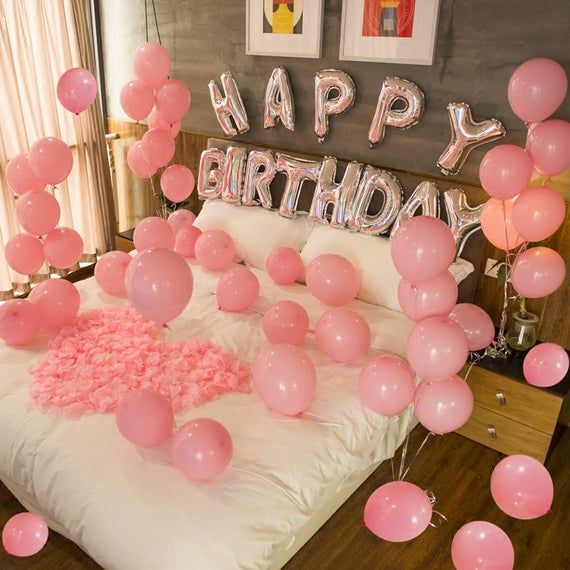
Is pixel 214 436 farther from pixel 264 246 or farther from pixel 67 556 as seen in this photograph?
pixel 264 246

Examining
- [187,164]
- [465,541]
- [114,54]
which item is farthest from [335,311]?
[114,54]

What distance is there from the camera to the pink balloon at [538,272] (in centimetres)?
212

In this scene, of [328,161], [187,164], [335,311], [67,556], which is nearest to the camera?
[67,556]

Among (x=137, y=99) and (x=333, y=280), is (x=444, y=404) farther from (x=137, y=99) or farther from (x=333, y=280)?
(x=137, y=99)

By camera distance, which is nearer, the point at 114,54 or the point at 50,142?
the point at 50,142

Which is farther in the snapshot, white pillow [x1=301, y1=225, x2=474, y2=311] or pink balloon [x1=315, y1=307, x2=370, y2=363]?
white pillow [x1=301, y1=225, x2=474, y2=311]

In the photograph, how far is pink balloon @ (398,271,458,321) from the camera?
187cm

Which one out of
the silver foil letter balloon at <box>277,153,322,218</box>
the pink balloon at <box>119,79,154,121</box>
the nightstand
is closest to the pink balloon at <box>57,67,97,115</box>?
the pink balloon at <box>119,79,154,121</box>

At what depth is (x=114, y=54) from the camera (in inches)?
151

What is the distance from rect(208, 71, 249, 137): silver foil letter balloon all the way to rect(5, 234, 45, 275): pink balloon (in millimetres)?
1266

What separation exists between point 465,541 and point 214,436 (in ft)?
2.79

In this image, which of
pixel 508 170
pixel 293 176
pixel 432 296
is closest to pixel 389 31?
pixel 293 176

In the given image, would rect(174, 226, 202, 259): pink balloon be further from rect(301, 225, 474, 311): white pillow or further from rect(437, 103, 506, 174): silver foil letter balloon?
rect(437, 103, 506, 174): silver foil letter balloon

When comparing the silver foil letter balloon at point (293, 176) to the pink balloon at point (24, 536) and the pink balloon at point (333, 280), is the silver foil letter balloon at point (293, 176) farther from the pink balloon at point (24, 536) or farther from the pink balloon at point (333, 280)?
the pink balloon at point (24, 536)
